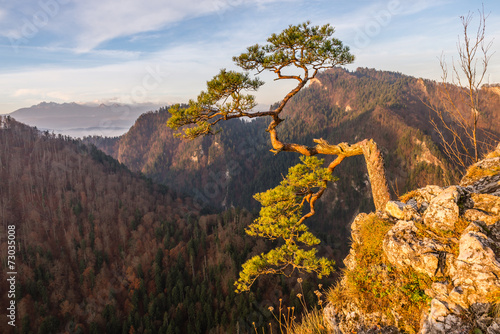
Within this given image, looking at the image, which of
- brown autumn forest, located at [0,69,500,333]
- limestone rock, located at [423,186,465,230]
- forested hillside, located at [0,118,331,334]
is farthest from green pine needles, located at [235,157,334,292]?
forested hillside, located at [0,118,331,334]

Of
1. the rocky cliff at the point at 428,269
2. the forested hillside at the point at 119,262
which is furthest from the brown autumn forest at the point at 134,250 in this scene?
the rocky cliff at the point at 428,269

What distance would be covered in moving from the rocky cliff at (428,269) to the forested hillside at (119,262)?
246 ft

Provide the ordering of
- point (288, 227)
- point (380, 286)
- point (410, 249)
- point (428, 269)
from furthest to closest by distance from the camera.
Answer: point (288, 227)
point (380, 286)
point (410, 249)
point (428, 269)

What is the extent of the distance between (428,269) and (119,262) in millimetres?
149136

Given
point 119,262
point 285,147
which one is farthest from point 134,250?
point 285,147

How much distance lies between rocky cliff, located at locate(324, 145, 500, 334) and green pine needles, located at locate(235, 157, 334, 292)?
144 centimetres

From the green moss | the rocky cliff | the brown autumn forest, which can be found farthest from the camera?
the brown autumn forest

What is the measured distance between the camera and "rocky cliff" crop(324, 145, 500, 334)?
5.89 m

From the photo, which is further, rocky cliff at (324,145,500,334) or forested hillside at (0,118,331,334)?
forested hillside at (0,118,331,334)

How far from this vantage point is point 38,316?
95.6m

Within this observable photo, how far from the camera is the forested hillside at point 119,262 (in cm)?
8994

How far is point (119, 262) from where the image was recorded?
433 feet

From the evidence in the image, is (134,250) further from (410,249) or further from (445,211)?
(445,211)

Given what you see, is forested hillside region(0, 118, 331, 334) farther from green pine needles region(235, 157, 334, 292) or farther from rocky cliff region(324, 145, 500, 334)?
rocky cliff region(324, 145, 500, 334)
